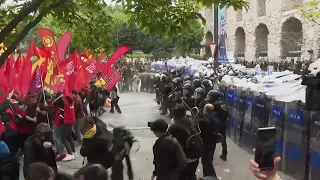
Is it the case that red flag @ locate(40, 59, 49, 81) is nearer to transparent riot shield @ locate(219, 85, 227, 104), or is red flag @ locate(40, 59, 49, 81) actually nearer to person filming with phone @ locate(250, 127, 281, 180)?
transparent riot shield @ locate(219, 85, 227, 104)

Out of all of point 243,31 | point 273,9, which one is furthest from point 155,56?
point 273,9

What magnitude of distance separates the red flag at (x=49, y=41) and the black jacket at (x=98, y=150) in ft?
10.7

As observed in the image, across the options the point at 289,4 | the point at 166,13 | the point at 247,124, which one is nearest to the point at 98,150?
the point at 166,13

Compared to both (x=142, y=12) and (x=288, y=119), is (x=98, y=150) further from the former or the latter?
(x=288, y=119)

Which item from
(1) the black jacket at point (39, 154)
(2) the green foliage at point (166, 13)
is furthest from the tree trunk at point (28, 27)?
(1) the black jacket at point (39, 154)

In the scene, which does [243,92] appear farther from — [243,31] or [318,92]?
[243,31]

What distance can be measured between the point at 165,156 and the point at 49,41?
529 cm

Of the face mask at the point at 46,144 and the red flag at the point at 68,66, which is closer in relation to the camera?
the face mask at the point at 46,144

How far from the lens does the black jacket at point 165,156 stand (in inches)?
204

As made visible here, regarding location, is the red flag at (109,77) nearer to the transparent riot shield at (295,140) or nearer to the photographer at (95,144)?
the transparent riot shield at (295,140)

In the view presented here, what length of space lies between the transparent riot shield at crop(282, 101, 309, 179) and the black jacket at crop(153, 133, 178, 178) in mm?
2999

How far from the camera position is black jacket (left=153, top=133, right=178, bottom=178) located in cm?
517

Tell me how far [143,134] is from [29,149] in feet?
21.5

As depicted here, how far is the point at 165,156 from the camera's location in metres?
5.20
